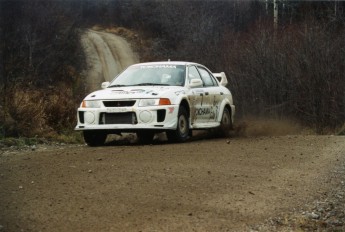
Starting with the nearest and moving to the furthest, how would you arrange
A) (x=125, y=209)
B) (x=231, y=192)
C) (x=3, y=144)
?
1. (x=125, y=209)
2. (x=231, y=192)
3. (x=3, y=144)

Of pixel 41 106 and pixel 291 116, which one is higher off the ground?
pixel 41 106

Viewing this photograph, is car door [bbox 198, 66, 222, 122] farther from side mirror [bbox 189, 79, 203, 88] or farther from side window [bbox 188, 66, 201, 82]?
side mirror [bbox 189, 79, 203, 88]

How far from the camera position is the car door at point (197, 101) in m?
12.1

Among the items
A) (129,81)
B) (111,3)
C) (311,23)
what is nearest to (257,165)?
(129,81)

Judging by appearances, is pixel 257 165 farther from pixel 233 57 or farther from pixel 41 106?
pixel 233 57

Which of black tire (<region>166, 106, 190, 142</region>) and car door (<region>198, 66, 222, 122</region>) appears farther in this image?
car door (<region>198, 66, 222, 122</region>)

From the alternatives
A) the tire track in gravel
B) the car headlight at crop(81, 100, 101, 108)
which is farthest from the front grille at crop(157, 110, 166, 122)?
the tire track in gravel

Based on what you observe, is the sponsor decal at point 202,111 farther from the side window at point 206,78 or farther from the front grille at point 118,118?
the front grille at point 118,118

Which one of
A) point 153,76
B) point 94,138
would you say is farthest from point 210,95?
point 94,138

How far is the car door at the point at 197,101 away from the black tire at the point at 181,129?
30cm

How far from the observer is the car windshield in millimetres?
12117

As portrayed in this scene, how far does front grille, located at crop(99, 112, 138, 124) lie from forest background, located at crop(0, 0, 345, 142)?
122 inches

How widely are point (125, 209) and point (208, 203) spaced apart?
84 centimetres

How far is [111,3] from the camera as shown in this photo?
55.3 metres
